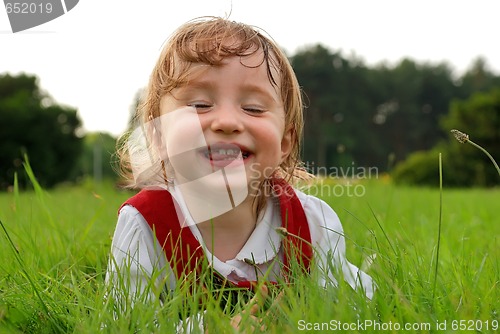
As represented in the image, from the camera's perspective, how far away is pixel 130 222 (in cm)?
142

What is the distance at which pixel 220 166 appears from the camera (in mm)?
1375

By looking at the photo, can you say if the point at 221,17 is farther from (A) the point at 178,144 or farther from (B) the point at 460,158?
(B) the point at 460,158

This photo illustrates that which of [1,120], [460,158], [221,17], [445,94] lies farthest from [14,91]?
[445,94]

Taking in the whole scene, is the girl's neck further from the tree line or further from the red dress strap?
the tree line

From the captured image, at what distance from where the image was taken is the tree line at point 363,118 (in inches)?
640

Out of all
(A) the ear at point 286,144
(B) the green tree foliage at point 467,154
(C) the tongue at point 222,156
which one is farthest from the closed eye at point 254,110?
(B) the green tree foliage at point 467,154

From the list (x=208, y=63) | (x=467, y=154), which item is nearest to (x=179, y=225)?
(x=208, y=63)

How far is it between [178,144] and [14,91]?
2279 cm

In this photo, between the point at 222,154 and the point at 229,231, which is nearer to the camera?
the point at 222,154

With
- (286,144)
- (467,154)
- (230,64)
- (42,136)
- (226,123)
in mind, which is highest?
(230,64)

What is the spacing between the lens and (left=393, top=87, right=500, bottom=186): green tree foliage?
51.9 ft

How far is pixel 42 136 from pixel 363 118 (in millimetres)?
22735

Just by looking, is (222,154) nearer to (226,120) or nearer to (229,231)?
(226,120)

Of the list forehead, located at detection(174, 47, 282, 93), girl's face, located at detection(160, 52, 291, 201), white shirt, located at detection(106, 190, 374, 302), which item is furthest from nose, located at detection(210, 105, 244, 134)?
white shirt, located at detection(106, 190, 374, 302)
